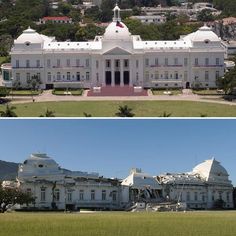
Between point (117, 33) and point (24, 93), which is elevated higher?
point (117, 33)

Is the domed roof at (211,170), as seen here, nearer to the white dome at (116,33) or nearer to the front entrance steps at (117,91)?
the front entrance steps at (117,91)

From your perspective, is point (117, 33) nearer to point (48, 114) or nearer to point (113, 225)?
point (48, 114)

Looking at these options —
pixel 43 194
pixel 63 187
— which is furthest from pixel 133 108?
pixel 43 194

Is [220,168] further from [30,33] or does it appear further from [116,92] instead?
[30,33]

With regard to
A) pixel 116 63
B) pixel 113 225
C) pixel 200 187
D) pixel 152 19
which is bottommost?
pixel 200 187

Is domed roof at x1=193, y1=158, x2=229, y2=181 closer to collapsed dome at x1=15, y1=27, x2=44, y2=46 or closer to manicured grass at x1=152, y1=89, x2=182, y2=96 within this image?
manicured grass at x1=152, y1=89, x2=182, y2=96

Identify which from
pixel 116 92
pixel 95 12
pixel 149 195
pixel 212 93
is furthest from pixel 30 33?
pixel 95 12
